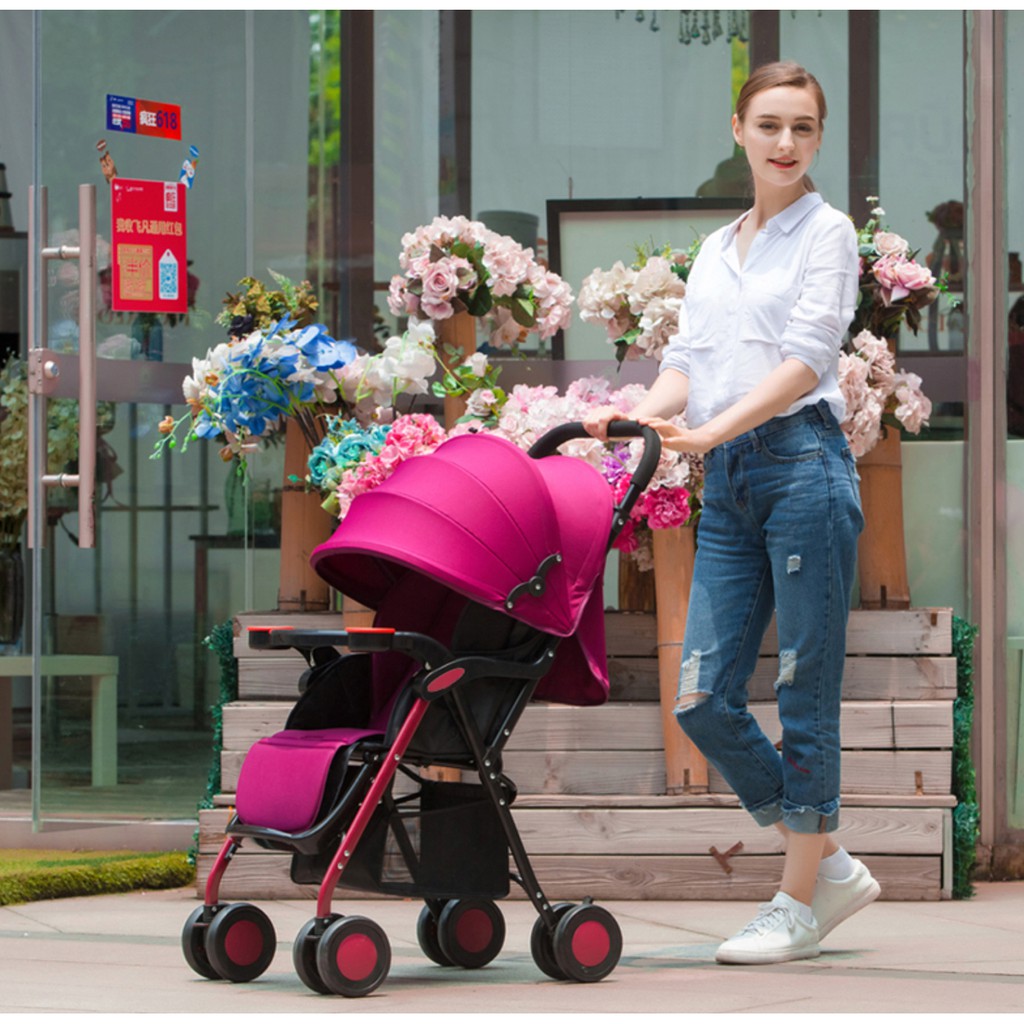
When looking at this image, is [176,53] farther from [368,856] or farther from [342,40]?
[368,856]

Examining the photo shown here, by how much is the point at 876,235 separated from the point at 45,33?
237 cm

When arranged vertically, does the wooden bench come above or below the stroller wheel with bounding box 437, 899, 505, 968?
above

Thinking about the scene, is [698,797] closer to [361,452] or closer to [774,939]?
[774,939]

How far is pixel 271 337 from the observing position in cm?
417

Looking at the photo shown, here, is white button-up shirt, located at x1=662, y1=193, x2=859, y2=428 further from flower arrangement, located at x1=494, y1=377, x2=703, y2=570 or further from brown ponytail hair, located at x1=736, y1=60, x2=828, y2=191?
flower arrangement, located at x1=494, y1=377, x2=703, y2=570

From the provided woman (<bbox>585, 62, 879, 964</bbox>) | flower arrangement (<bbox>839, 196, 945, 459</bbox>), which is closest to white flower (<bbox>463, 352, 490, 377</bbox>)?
flower arrangement (<bbox>839, 196, 945, 459</bbox>)

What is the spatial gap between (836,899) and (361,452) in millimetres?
1521

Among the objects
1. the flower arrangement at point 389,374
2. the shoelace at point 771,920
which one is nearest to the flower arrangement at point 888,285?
the flower arrangement at point 389,374

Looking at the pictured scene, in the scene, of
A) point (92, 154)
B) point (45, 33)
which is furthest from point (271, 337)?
point (45, 33)

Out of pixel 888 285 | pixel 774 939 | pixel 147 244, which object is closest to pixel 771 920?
pixel 774 939

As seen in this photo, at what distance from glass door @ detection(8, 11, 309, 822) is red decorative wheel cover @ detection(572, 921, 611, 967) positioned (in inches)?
84.0

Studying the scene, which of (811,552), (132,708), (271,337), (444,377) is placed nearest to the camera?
(811,552)

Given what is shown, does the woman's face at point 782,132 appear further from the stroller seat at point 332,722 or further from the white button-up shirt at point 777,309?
the stroller seat at point 332,722

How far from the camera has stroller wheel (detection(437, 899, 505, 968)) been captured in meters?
3.13
